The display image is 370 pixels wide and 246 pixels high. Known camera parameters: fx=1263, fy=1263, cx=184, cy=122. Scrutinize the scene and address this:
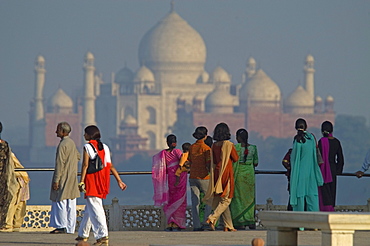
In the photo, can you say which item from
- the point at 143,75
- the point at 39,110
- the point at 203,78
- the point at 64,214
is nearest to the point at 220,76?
the point at 203,78

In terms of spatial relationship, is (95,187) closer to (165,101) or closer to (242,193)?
(242,193)

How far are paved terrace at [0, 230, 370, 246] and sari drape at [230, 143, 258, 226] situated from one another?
0.27m

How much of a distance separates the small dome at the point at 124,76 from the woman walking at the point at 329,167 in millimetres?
68997

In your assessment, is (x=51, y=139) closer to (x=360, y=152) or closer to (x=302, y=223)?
(x=360, y=152)

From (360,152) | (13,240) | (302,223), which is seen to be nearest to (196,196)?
(13,240)

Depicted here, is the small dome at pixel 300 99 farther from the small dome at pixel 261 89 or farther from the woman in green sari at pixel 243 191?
the woman in green sari at pixel 243 191

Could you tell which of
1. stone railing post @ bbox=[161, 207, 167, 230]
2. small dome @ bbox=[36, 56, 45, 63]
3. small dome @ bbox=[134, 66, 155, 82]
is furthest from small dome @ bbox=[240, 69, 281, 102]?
stone railing post @ bbox=[161, 207, 167, 230]

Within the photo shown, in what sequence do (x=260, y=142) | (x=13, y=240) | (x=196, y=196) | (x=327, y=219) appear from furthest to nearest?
(x=260, y=142), (x=196, y=196), (x=13, y=240), (x=327, y=219)

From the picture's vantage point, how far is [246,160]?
9.24 meters

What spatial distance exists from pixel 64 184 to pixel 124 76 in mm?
70680

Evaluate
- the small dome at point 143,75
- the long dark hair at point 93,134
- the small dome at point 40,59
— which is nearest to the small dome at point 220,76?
the small dome at point 143,75

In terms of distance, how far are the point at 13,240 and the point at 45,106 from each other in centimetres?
6898

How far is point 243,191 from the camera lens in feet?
30.3

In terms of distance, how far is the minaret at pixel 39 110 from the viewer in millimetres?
75188
